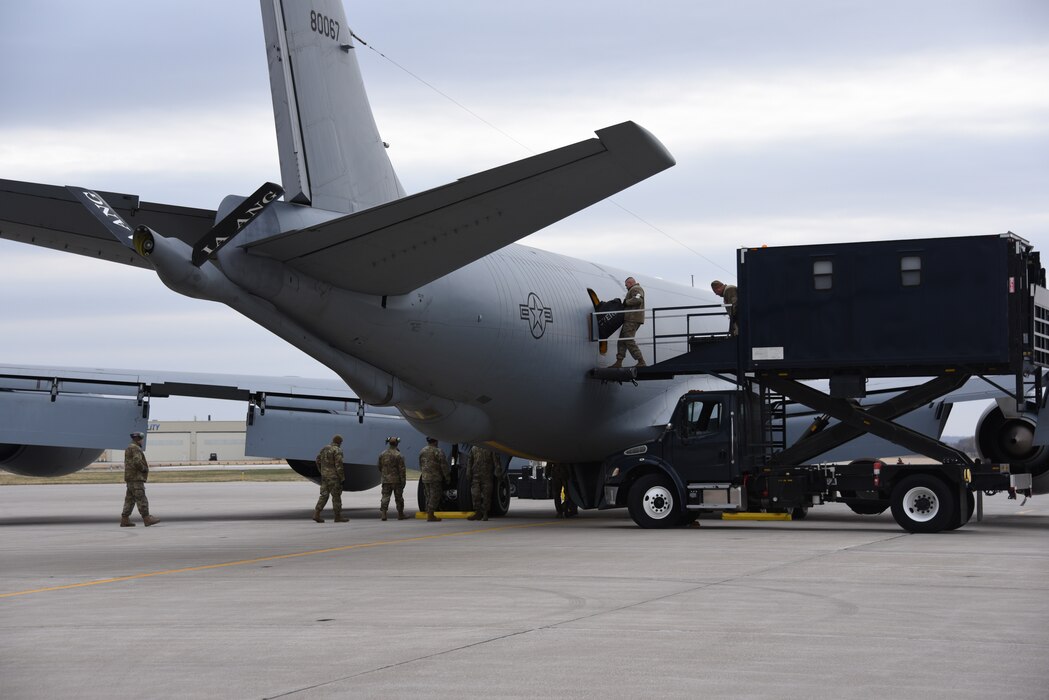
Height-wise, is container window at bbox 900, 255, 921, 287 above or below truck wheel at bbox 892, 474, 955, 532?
above

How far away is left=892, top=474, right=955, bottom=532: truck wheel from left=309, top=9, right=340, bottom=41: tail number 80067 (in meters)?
10.7

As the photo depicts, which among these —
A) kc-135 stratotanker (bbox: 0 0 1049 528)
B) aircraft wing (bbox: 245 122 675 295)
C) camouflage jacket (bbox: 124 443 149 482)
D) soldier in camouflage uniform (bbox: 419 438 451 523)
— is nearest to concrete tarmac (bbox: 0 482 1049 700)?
camouflage jacket (bbox: 124 443 149 482)

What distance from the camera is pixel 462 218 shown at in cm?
1291

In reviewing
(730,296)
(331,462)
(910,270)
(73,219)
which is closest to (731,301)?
(730,296)

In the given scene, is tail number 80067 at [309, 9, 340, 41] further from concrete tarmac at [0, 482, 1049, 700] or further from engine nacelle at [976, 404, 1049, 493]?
engine nacelle at [976, 404, 1049, 493]

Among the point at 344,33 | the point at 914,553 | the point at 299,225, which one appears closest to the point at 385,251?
the point at 299,225

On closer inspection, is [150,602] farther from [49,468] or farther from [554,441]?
[49,468]

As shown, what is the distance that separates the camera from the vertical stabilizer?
15.2m

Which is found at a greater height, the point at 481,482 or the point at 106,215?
the point at 106,215

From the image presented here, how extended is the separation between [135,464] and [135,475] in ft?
1.31

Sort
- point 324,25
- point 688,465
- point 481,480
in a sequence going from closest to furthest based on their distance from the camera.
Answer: point 324,25 → point 688,465 → point 481,480

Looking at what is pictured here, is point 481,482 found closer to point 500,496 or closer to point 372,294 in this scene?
point 500,496

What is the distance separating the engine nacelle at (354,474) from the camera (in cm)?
2538

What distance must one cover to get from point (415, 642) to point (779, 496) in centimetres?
1186
